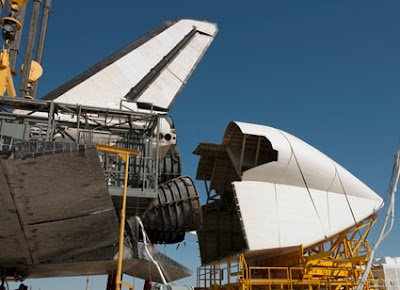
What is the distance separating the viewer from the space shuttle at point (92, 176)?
295 inches

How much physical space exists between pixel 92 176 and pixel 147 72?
1602 centimetres

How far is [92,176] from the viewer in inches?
309

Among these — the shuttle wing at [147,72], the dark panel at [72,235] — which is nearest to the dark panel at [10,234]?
the dark panel at [72,235]

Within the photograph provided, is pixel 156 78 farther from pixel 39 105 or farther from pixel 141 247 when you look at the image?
pixel 141 247

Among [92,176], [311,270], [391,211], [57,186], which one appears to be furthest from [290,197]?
[57,186]

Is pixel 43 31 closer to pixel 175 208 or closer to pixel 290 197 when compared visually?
pixel 175 208

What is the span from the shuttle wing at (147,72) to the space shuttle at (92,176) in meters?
0.08

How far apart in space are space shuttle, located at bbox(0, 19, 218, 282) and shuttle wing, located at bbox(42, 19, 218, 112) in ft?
0.27

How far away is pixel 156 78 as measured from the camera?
2330 cm

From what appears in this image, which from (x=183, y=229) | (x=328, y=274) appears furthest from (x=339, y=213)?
(x=183, y=229)

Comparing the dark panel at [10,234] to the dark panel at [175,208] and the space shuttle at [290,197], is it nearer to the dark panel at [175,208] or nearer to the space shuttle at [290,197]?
the dark panel at [175,208]

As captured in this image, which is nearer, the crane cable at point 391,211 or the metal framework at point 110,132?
the crane cable at point 391,211

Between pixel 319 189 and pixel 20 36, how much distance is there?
1961 centimetres

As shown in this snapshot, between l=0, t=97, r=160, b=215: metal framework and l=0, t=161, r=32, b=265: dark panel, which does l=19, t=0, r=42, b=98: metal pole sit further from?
l=0, t=161, r=32, b=265: dark panel
